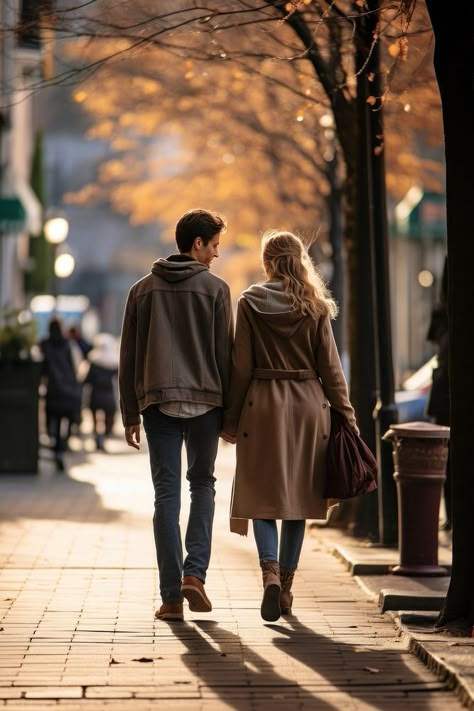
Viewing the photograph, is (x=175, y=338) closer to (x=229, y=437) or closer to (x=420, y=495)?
(x=229, y=437)

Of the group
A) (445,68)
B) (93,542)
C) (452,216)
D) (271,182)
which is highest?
(271,182)

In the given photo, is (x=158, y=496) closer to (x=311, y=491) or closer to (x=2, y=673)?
(x=311, y=491)

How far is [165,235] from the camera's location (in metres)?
35.8

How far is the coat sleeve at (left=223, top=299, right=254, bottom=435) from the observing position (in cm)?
777

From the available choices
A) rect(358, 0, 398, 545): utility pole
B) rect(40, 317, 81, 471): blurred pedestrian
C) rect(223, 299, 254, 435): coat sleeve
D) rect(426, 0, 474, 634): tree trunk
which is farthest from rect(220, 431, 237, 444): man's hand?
rect(40, 317, 81, 471): blurred pedestrian

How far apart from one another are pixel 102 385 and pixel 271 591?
1545cm

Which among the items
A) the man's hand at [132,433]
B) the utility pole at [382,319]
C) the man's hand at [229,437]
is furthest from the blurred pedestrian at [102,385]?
the man's hand at [132,433]

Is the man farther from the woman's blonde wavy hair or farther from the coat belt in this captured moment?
the woman's blonde wavy hair

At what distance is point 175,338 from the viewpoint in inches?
304

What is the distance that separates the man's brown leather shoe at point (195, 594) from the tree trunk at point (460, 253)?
3.86 feet

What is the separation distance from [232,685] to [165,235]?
29920 millimetres

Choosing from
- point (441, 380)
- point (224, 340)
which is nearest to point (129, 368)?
point (224, 340)

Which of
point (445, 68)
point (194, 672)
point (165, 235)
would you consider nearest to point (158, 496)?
point (194, 672)

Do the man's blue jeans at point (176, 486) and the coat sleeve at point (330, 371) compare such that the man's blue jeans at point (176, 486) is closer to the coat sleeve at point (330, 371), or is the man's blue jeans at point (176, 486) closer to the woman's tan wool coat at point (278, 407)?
the woman's tan wool coat at point (278, 407)
